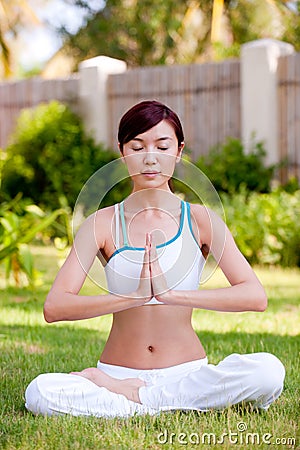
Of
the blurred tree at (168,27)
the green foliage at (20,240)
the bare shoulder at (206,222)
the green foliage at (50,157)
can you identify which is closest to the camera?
the bare shoulder at (206,222)

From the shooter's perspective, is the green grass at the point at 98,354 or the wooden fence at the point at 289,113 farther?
the wooden fence at the point at 289,113

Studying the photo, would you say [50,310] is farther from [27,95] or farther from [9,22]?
[9,22]

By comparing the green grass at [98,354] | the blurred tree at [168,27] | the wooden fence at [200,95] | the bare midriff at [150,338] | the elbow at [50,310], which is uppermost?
the blurred tree at [168,27]

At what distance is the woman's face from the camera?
9.78ft

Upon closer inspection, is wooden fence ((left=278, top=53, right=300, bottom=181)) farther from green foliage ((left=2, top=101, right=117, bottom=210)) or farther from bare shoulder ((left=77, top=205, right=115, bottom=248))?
bare shoulder ((left=77, top=205, right=115, bottom=248))

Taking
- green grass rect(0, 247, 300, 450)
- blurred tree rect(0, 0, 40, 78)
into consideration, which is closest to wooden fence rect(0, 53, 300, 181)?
green grass rect(0, 247, 300, 450)

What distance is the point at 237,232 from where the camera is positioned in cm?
817

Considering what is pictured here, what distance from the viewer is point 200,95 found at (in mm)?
10547

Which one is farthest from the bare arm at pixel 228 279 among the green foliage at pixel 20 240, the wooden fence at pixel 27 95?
the wooden fence at pixel 27 95

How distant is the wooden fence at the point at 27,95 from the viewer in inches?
480

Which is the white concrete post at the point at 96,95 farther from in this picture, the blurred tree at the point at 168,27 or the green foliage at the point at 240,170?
the blurred tree at the point at 168,27

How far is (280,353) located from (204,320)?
4.02 feet

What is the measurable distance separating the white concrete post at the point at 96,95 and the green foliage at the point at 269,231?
3.66 metres

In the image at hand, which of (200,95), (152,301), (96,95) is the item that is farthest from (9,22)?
(152,301)
